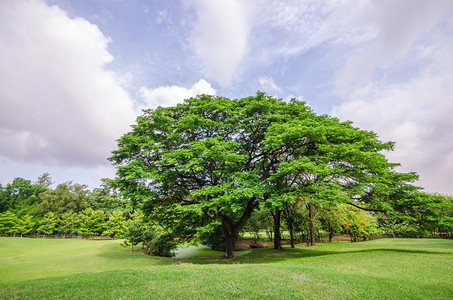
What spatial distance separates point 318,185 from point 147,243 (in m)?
16.0

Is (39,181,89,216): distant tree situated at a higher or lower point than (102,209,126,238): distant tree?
higher

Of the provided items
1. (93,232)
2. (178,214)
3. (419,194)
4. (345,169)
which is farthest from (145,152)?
(93,232)

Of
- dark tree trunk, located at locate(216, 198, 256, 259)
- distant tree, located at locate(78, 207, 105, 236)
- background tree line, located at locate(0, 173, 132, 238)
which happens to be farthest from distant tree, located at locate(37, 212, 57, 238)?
dark tree trunk, located at locate(216, 198, 256, 259)

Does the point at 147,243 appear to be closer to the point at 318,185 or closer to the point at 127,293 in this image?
the point at 127,293

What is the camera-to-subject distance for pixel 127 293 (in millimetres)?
5809

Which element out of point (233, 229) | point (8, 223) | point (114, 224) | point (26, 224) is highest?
point (233, 229)

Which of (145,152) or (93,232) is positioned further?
(93,232)

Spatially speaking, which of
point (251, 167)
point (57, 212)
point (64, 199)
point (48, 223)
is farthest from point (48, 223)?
point (251, 167)

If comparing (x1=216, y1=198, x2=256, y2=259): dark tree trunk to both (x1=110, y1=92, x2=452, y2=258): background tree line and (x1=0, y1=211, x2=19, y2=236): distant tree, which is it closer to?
(x1=110, y1=92, x2=452, y2=258): background tree line

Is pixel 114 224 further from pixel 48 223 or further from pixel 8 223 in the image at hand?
pixel 8 223

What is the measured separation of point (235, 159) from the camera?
457 inches

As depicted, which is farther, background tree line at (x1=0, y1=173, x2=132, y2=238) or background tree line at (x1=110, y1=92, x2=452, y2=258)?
background tree line at (x1=0, y1=173, x2=132, y2=238)

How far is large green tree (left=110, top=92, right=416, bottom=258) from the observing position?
11.0m

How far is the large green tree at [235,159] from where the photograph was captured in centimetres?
1103
